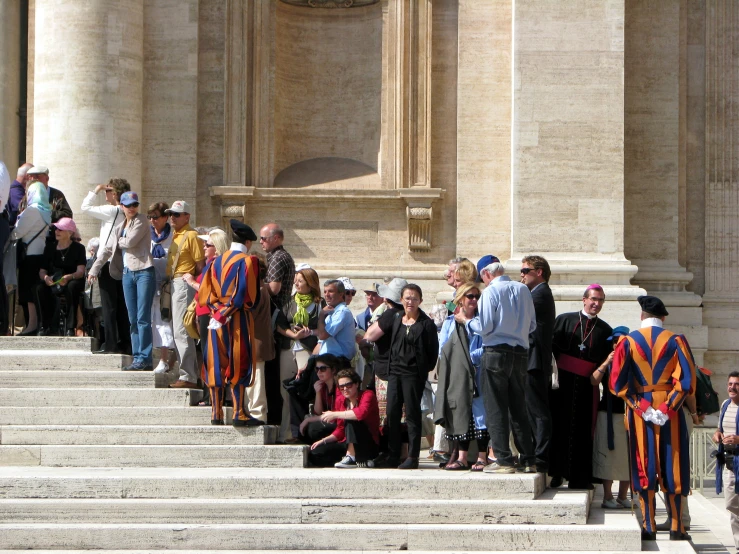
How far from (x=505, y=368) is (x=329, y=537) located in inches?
79.9

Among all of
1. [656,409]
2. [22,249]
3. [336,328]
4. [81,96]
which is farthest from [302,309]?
[81,96]

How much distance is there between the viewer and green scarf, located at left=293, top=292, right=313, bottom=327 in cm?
1231

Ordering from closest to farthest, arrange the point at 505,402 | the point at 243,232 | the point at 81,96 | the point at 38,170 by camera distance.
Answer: the point at 505,402 → the point at 243,232 → the point at 38,170 → the point at 81,96

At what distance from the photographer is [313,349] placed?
12430mm

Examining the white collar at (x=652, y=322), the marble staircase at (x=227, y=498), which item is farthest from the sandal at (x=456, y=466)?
the white collar at (x=652, y=322)

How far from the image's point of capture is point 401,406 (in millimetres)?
11602

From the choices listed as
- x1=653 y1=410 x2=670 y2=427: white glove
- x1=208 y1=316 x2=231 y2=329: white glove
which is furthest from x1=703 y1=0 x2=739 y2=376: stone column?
x1=208 y1=316 x2=231 y2=329: white glove

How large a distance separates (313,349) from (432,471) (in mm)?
1907

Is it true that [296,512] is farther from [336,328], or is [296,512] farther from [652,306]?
[652,306]

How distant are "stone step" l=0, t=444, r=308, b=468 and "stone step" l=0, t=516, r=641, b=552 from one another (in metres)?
1.24

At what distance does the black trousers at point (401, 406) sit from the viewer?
11.4 meters

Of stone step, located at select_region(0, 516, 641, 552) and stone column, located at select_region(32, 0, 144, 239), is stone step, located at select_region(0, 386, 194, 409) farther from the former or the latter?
stone column, located at select_region(32, 0, 144, 239)

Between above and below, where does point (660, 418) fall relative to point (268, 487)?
above

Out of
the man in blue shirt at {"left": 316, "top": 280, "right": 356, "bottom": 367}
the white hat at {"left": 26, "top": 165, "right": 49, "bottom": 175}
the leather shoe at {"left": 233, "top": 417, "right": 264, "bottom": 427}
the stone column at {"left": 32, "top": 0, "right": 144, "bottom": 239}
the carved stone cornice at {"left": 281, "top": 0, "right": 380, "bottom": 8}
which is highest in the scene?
the carved stone cornice at {"left": 281, "top": 0, "right": 380, "bottom": 8}
